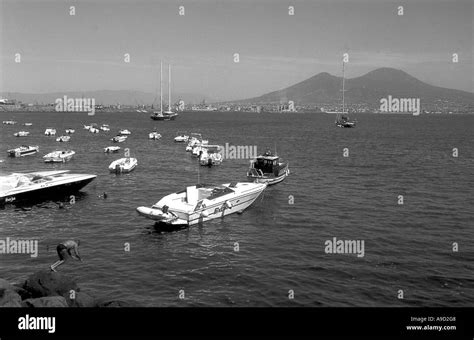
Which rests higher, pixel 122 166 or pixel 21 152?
pixel 21 152

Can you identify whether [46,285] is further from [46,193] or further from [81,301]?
[46,193]

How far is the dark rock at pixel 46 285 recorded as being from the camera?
14.2 meters

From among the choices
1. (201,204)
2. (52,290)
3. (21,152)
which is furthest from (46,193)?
(21,152)

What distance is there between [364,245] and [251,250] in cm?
705

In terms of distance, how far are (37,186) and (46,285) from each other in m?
27.3

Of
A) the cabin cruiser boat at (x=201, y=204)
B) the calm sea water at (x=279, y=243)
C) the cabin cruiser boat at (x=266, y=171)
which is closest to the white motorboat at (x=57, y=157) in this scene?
the calm sea water at (x=279, y=243)

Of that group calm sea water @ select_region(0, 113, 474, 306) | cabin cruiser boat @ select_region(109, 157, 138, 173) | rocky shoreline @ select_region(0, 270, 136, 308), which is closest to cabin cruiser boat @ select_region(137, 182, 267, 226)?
calm sea water @ select_region(0, 113, 474, 306)

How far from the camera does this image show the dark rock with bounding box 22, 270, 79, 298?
14.2 meters

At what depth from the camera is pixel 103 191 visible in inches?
1804

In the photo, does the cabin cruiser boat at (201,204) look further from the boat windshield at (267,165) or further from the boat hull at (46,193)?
the boat hull at (46,193)

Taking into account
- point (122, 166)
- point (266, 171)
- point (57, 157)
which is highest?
point (57, 157)

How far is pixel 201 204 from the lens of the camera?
3291cm

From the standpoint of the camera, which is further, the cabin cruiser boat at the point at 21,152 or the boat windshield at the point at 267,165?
the cabin cruiser boat at the point at 21,152

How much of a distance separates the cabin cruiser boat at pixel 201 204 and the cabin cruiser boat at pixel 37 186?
41.5ft
